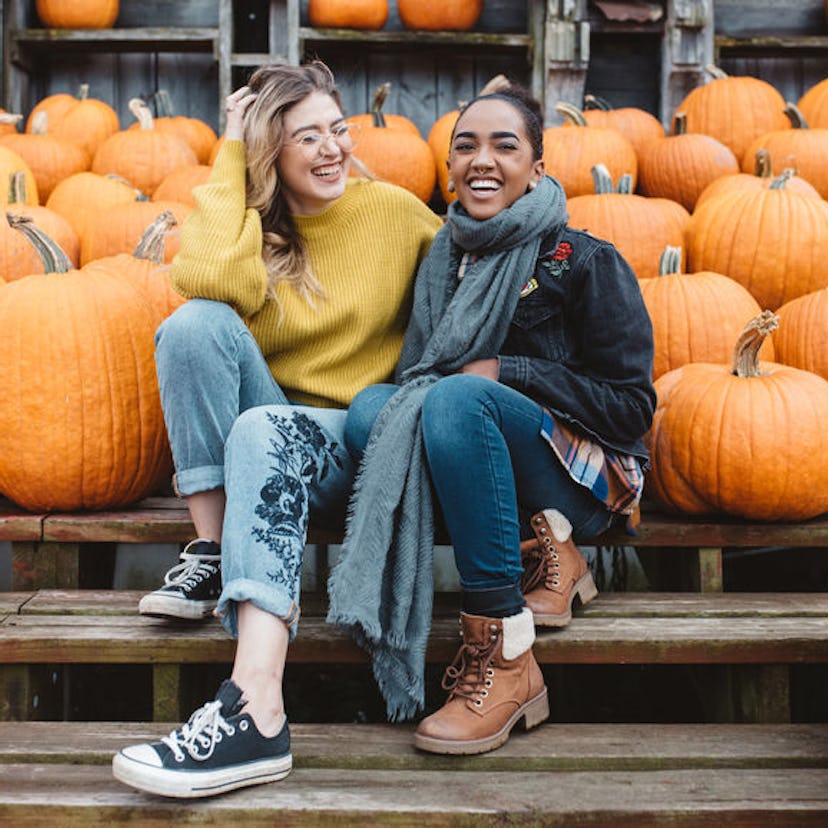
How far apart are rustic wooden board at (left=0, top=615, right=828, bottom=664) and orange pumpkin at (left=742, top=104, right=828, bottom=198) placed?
2214 millimetres

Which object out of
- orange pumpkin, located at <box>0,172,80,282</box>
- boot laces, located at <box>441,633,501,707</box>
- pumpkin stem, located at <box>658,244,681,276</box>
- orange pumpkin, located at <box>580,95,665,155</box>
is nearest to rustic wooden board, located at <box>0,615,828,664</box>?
boot laces, located at <box>441,633,501,707</box>

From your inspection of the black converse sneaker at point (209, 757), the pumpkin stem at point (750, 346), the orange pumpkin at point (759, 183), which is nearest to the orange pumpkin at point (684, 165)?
the orange pumpkin at point (759, 183)

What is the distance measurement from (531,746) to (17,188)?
99.7 inches

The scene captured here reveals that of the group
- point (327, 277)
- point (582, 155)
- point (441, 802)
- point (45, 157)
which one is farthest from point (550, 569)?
point (45, 157)

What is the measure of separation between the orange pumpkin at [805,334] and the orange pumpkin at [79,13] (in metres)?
3.41

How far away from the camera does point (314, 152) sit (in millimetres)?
1946

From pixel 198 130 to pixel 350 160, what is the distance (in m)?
2.46

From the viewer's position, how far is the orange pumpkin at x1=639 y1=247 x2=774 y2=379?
243 centimetres

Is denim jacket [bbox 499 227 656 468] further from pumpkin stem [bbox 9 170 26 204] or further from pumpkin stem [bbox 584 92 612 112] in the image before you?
pumpkin stem [bbox 584 92 612 112]

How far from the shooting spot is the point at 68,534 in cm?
200

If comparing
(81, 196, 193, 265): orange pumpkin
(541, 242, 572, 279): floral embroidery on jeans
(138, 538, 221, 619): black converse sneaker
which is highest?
(81, 196, 193, 265): orange pumpkin

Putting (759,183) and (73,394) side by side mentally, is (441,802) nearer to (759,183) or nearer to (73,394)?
(73,394)

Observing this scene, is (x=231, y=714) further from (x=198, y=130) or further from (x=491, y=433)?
(x=198, y=130)

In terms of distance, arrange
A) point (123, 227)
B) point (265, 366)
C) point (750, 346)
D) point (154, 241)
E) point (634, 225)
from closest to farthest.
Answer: point (265, 366), point (750, 346), point (154, 241), point (634, 225), point (123, 227)
